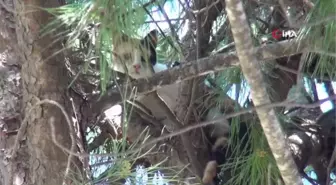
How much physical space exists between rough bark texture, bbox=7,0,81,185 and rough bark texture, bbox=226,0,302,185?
0.29 m

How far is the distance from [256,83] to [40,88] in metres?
0.34

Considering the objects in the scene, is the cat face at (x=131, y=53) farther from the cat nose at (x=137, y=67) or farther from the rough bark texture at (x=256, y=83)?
the rough bark texture at (x=256, y=83)

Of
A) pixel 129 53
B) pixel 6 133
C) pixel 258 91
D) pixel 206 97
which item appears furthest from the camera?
pixel 206 97

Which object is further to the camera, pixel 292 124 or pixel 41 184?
pixel 292 124

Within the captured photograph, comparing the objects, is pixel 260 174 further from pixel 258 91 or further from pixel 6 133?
pixel 6 133

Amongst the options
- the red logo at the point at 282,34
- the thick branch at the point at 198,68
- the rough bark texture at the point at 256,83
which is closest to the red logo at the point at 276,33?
Answer: the red logo at the point at 282,34

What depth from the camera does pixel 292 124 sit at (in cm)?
107

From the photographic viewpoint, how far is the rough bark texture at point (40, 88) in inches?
33.4

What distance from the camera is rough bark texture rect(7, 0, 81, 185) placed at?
85 cm

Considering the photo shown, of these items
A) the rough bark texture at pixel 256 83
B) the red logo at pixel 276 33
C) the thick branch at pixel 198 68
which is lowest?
the rough bark texture at pixel 256 83

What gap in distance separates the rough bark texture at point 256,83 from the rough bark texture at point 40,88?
0.95 ft

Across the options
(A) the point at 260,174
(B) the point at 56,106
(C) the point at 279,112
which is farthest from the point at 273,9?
(B) the point at 56,106

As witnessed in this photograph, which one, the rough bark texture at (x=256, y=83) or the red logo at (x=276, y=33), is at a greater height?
the red logo at (x=276, y=33)

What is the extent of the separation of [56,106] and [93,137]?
0.93ft
